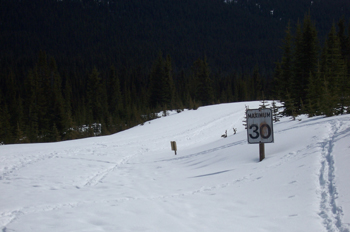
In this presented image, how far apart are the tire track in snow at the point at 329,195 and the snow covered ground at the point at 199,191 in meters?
0.01

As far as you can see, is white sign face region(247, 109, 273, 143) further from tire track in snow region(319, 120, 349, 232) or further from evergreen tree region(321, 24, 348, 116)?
evergreen tree region(321, 24, 348, 116)

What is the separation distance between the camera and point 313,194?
196 inches

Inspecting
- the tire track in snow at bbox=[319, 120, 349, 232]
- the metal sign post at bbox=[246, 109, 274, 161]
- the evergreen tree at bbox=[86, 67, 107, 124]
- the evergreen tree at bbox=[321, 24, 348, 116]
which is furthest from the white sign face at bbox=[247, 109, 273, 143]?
the evergreen tree at bbox=[86, 67, 107, 124]

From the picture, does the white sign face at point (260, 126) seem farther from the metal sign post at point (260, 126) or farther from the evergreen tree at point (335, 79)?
the evergreen tree at point (335, 79)

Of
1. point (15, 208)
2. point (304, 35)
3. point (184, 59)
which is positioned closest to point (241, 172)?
point (15, 208)

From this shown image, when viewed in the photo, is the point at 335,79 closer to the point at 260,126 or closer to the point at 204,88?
the point at 260,126

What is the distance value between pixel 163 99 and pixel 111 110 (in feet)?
53.6

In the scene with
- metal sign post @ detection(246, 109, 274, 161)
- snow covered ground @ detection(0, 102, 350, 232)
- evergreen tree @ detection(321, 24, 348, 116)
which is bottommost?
snow covered ground @ detection(0, 102, 350, 232)

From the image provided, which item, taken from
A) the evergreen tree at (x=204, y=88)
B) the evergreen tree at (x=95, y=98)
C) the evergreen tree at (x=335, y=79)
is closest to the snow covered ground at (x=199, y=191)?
the evergreen tree at (x=335, y=79)

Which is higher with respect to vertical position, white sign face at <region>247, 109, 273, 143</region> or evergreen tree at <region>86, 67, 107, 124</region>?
evergreen tree at <region>86, 67, 107, 124</region>

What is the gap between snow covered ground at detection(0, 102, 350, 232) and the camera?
4.46 meters

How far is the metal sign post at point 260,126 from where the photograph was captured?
8383 millimetres

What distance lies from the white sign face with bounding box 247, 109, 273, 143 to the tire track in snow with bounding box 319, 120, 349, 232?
1.63 meters

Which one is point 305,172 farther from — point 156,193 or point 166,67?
point 166,67
